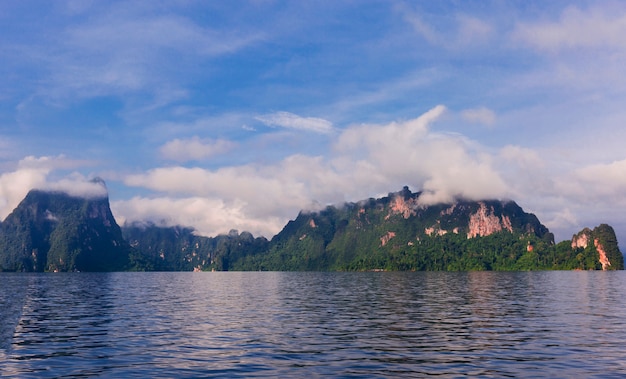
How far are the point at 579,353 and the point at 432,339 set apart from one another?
9.67 metres

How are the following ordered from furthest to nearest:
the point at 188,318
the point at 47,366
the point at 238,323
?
the point at 188,318 → the point at 238,323 → the point at 47,366

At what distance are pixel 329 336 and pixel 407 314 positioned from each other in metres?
18.0

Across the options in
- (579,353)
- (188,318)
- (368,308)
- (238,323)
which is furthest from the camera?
(368,308)

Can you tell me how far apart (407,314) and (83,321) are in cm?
3262

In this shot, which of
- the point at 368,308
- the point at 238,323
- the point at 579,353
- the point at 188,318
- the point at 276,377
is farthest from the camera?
the point at 368,308

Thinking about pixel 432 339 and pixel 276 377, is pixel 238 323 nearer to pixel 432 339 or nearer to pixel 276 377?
pixel 432 339

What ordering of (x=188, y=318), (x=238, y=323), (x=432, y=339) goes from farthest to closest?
(x=188, y=318) < (x=238, y=323) < (x=432, y=339)

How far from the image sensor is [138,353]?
32.5 metres

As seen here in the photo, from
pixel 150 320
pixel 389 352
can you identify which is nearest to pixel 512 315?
pixel 389 352

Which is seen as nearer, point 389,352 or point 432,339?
point 389,352

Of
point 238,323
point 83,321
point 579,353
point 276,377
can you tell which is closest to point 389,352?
point 276,377

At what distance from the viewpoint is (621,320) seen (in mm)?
48000

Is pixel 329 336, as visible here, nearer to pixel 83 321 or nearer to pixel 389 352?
pixel 389 352

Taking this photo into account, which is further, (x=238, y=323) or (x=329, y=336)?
(x=238, y=323)
